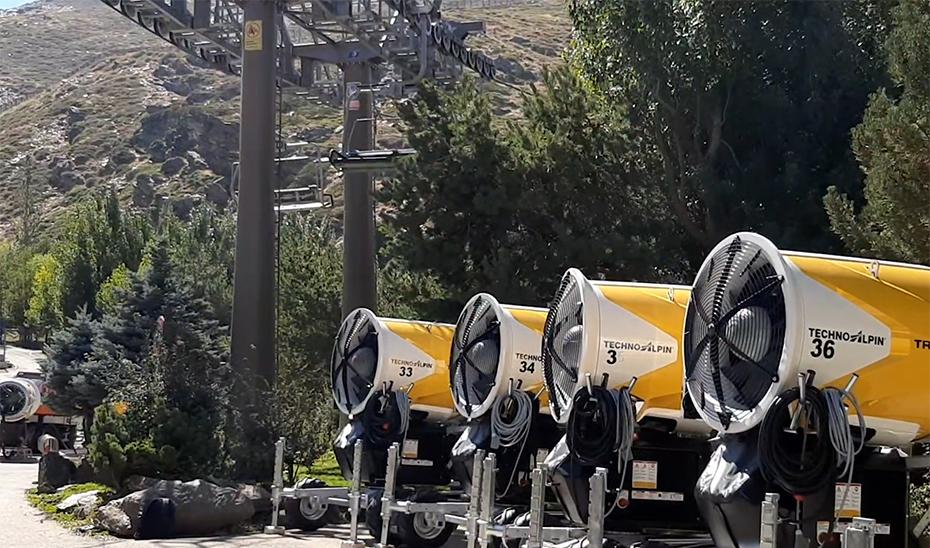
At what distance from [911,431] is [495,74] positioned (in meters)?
20.2

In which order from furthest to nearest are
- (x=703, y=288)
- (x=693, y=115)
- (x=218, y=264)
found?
(x=218, y=264) < (x=693, y=115) < (x=703, y=288)

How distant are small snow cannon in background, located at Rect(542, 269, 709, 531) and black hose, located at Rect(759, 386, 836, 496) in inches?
88.4

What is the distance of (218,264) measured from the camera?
136ft

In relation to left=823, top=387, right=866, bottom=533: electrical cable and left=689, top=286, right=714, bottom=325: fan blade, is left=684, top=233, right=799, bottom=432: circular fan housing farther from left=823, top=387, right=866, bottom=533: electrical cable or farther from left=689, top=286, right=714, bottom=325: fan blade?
left=823, top=387, right=866, bottom=533: electrical cable

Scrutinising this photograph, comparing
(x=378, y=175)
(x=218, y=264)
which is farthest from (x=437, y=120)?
(x=218, y=264)

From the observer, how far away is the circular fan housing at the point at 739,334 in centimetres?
805

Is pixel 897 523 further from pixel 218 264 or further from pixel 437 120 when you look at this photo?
pixel 218 264

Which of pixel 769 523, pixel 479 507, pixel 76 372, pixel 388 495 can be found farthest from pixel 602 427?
pixel 76 372

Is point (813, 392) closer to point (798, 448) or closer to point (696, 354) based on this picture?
point (798, 448)

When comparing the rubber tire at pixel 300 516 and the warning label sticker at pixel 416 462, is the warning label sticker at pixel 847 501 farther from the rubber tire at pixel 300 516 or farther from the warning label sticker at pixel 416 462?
the rubber tire at pixel 300 516

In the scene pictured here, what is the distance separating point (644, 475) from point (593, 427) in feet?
2.05

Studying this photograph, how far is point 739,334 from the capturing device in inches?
335

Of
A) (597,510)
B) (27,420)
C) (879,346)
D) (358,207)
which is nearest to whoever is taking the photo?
(879,346)

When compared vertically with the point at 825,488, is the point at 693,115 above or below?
above
